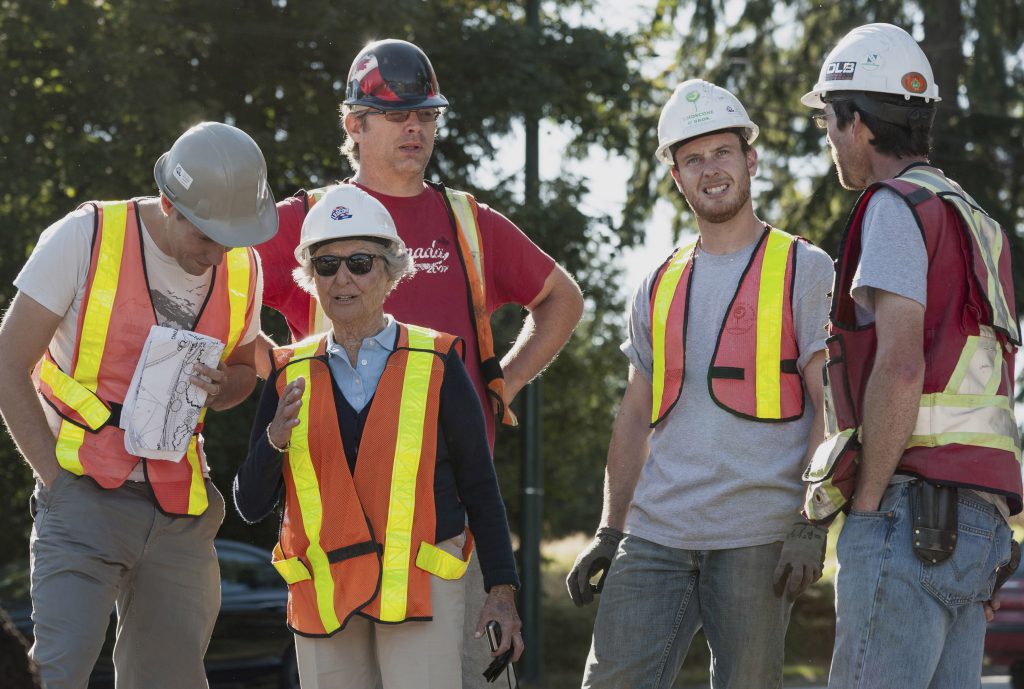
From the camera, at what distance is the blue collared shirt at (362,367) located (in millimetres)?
4211

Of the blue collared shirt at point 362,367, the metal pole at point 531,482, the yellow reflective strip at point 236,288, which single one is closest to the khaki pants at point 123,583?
the yellow reflective strip at point 236,288

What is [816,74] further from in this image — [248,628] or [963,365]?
[963,365]

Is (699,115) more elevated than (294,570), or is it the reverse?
(699,115)

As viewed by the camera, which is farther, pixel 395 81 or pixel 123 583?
pixel 395 81

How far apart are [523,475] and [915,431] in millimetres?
11910

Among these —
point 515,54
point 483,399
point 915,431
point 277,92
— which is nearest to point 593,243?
point 515,54

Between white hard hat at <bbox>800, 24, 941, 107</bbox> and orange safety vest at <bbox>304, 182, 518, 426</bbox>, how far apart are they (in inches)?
51.5

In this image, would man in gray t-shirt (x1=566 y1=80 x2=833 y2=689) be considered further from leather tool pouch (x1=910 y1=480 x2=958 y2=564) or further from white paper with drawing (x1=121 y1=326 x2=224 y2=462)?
white paper with drawing (x1=121 y1=326 x2=224 y2=462)

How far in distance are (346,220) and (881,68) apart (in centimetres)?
155

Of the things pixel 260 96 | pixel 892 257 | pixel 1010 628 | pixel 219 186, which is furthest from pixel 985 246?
pixel 260 96

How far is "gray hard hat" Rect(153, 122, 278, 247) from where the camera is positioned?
15.1 ft

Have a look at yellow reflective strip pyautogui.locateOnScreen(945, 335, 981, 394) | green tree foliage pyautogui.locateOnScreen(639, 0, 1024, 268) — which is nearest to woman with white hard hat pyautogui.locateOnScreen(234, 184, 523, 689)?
yellow reflective strip pyautogui.locateOnScreen(945, 335, 981, 394)

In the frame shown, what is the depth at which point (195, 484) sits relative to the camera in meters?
4.77

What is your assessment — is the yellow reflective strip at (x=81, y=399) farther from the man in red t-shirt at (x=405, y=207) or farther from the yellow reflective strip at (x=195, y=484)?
the man in red t-shirt at (x=405, y=207)
